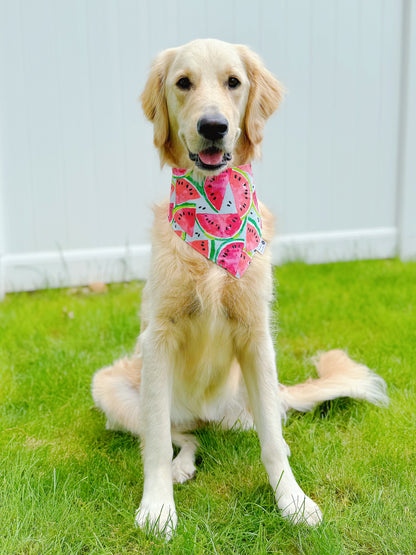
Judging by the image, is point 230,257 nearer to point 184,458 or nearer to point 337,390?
point 184,458

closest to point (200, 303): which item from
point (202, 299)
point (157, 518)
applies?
point (202, 299)

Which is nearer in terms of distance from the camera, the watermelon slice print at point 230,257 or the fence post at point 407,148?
the watermelon slice print at point 230,257

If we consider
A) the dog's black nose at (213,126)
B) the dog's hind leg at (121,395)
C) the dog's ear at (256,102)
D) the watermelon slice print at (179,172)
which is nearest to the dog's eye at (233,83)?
the dog's ear at (256,102)

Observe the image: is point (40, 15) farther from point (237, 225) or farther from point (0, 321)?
point (237, 225)

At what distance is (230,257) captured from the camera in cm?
197

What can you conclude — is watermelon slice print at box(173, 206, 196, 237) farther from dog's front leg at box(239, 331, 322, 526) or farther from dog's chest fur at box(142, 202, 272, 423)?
dog's front leg at box(239, 331, 322, 526)

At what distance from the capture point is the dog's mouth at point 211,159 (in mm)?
1913

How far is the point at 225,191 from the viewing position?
6.73 ft

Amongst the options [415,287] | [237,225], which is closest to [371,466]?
[237,225]

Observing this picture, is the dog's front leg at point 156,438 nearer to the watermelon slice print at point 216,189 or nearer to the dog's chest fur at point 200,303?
the dog's chest fur at point 200,303

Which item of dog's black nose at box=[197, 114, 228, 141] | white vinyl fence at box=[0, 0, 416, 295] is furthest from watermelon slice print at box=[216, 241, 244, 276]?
white vinyl fence at box=[0, 0, 416, 295]

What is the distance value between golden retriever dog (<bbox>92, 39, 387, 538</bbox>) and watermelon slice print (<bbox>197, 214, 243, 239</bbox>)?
0.32 ft

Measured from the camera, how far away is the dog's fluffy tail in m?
2.51

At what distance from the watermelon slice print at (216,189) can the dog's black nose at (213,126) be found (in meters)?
0.22
